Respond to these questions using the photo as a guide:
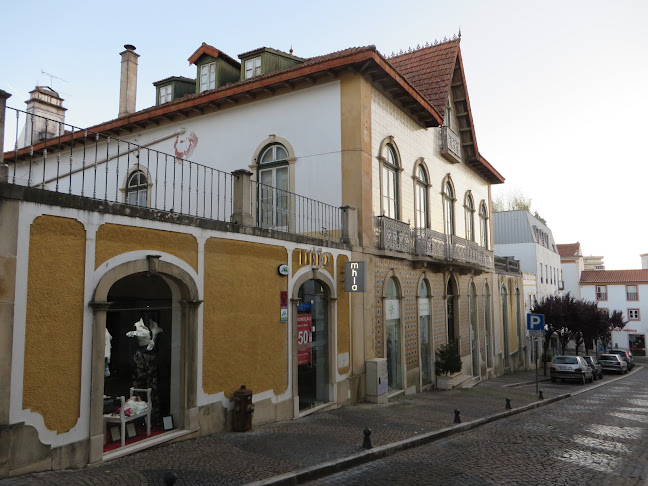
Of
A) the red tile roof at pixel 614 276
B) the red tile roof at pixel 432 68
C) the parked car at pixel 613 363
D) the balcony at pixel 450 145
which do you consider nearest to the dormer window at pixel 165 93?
the red tile roof at pixel 432 68

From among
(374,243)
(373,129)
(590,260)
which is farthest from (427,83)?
(590,260)

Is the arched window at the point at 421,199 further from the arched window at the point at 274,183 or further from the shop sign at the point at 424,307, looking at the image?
the arched window at the point at 274,183

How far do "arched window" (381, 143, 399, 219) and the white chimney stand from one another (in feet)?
37.9

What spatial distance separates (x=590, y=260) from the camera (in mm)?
100875

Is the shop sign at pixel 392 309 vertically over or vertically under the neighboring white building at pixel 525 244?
under

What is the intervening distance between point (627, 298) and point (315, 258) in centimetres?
5630

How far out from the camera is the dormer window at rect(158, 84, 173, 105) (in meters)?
19.7

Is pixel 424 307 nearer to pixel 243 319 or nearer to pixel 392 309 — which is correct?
pixel 392 309

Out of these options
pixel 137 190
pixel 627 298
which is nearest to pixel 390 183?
pixel 137 190

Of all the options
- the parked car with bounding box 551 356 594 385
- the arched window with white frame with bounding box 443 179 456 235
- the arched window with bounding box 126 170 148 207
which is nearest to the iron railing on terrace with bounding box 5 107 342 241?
the arched window with bounding box 126 170 148 207

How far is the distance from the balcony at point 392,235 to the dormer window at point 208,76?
27.1ft

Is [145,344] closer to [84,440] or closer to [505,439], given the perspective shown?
[84,440]

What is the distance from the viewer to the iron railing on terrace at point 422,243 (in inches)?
567

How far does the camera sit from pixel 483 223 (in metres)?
25.6
